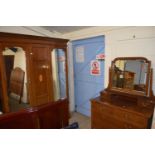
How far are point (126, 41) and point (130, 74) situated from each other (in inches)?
20.7

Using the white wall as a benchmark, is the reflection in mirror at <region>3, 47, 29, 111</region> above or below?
below

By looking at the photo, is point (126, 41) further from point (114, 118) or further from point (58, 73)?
point (58, 73)

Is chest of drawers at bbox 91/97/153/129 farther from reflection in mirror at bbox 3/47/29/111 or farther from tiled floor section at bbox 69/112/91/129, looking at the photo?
reflection in mirror at bbox 3/47/29/111

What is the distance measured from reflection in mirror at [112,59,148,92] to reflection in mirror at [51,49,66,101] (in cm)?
101

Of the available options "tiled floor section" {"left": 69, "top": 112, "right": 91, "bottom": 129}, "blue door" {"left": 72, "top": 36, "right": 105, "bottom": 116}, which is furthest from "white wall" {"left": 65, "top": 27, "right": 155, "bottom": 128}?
"tiled floor section" {"left": 69, "top": 112, "right": 91, "bottom": 129}

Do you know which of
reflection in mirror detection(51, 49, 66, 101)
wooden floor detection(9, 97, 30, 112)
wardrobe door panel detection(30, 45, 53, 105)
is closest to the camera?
wooden floor detection(9, 97, 30, 112)

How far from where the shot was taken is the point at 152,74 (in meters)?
1.85

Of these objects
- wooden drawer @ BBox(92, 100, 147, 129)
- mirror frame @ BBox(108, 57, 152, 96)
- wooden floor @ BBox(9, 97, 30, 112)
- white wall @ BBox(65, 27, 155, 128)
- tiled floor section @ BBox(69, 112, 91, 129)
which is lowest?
tiled floor section @ BBox(69, 112, 91, 129)

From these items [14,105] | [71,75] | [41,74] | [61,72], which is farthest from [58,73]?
[14,105]

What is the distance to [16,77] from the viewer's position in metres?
2.01

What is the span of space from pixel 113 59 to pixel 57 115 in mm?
1302

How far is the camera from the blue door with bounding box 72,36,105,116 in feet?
8.66

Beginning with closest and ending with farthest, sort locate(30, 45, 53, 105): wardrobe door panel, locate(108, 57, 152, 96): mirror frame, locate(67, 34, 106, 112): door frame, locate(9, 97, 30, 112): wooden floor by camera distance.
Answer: locate(108, 57, 152, 96): mirror frame, locate(9, 97, 30, 112): wooden floor, locate(30, 45, 53, 105): wardrobe door panel, locate(67, 34, 106, 112): door frame
